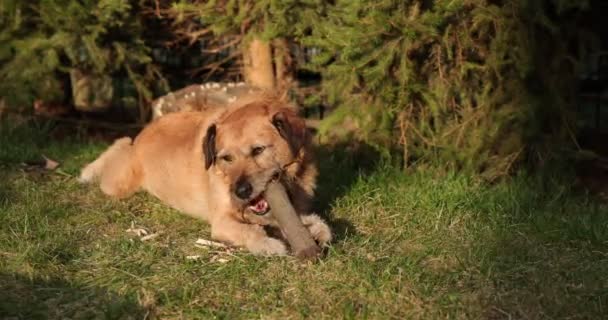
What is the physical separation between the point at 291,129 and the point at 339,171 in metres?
1.79

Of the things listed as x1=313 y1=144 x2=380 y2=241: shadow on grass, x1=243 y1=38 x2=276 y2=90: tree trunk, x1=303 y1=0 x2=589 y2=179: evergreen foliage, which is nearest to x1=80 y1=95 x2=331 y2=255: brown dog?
x1=313 y1=144 x2=380 y2=241: shadow on grass

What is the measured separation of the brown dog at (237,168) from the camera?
14.4ft

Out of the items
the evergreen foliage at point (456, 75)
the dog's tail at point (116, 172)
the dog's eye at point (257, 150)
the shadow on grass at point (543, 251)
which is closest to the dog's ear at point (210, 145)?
the dog's eye at point (257, 150)

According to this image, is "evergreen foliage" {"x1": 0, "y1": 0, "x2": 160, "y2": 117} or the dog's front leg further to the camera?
"evergreen foliage" {"x1": 0, "y1": 0, "x2": 160, "y2": 117}

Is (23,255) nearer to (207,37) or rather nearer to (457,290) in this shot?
(457,290)

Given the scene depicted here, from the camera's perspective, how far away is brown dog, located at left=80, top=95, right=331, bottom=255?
440 cm

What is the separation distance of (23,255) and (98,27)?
3.48 m

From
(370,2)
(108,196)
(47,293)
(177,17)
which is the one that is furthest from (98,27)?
(47,293)

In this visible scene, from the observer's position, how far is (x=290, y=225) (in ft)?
14.0

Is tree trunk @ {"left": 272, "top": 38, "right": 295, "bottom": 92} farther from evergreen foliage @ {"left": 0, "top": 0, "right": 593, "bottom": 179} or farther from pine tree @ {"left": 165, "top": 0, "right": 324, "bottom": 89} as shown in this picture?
evergreen foliage @ {"left": 0, "top": 0, "right": 593, "bottom": 179}

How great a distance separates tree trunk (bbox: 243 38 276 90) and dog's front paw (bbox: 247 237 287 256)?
11.5ft

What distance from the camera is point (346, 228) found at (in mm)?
4934

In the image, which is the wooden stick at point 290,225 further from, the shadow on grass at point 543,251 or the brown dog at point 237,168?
the shadow on grass at point 543,251

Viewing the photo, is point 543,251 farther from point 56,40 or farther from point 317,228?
point 56,40
